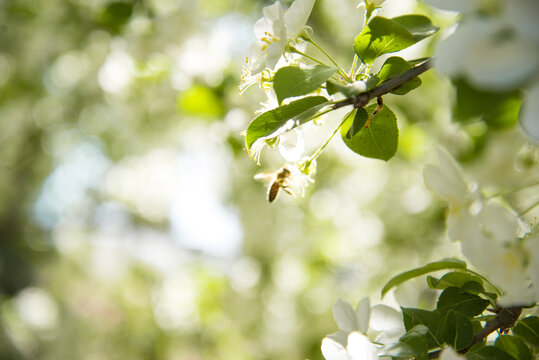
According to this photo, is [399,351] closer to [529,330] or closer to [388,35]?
[529,330]

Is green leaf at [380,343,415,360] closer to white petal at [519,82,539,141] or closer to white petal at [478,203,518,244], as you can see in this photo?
white petal at [478,203,518,244]

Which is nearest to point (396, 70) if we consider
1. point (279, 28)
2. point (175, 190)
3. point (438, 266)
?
point (279, 28)

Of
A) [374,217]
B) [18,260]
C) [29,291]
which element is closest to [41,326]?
[29,291]

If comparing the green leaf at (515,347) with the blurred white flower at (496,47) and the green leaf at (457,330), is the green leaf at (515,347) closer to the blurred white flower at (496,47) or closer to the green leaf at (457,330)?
the green leaf at (457,330)

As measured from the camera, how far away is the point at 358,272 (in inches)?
133

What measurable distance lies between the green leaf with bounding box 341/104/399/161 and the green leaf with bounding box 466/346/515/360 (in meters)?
0.24

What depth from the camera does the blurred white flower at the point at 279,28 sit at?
19.5 inches

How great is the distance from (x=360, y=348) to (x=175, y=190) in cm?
465

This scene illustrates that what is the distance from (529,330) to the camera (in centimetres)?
47

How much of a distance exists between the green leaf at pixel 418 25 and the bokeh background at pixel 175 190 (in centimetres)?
12

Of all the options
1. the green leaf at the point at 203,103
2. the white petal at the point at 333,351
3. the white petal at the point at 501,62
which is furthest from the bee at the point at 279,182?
the green leaf at the point at 203,103

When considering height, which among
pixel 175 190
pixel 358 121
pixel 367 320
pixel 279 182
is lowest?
pixel 175 190

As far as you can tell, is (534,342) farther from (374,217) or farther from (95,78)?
(95,78)

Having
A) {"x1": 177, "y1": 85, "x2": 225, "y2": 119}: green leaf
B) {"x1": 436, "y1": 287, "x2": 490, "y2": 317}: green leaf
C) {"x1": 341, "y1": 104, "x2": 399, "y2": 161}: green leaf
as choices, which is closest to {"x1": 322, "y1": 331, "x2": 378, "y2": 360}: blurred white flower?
{"x1": 436, "y1": 287, "x2": 490, "y2": 317}: green leaf
